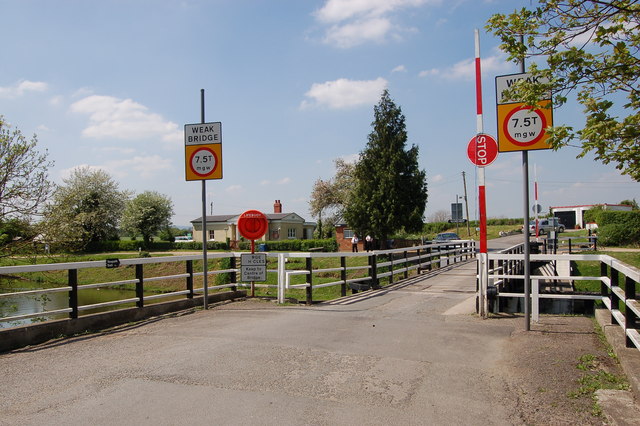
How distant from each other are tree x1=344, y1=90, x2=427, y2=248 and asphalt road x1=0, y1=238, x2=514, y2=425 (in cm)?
2745

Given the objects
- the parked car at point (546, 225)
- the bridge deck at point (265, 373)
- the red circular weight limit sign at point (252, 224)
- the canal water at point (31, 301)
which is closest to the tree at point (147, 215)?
the canal water at point (31, 301)

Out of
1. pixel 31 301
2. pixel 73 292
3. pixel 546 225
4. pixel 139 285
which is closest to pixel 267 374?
pixel 73 292

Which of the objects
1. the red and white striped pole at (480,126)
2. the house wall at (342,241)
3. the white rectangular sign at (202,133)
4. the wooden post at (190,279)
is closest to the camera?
the red and white striped pole at (480,126)

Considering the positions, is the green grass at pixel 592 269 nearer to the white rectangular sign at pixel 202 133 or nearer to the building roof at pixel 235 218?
the white rectangular sign at pixel 202 133

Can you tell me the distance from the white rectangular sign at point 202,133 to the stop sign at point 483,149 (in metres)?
5.16

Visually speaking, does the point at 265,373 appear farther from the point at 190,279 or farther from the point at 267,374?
the point at 190,279

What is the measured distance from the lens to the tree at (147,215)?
64.2 metres

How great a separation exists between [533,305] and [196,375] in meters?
5.80

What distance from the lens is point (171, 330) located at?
7.64 m

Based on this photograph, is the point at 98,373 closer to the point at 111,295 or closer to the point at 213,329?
the point at 213,329

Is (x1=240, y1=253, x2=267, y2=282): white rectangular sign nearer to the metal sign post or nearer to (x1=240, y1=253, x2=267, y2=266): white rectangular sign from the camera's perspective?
(x1=240, y1=253, x2=267, y2=266): white rectangular sign

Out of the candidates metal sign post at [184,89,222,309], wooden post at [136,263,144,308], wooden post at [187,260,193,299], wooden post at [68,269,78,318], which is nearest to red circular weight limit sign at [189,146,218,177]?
metal sign post at [184,89,222,309]

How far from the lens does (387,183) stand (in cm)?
3578

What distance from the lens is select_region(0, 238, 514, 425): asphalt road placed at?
4.14 meters
